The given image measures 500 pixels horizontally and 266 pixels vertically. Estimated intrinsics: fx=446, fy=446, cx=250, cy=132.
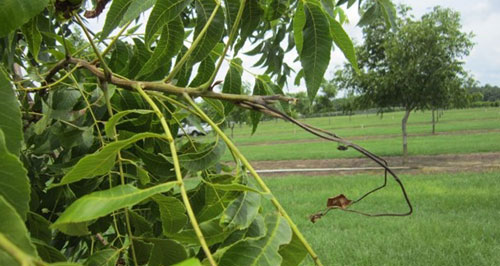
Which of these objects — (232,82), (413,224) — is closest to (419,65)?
(413,224)

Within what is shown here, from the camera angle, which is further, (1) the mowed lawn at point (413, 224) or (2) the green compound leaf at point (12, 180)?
(1) the mowed lawn at point (413, 224)

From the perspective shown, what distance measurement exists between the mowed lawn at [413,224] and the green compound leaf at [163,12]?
14.5ft

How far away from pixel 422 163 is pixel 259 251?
13.0 meters

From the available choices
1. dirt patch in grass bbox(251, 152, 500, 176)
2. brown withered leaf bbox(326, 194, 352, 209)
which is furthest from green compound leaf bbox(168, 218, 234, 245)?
dirt patch in grass bbox(251, 152, 500, 176)

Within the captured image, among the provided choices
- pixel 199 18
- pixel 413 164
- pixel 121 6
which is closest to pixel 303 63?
pixel 199 18

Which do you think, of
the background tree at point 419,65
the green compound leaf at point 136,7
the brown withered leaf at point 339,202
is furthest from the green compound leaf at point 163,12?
the background tree at point 419,65

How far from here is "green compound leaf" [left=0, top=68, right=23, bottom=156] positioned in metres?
0.52

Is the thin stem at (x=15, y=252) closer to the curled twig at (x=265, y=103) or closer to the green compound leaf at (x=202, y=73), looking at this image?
the curled twig at (x=265, y=103)

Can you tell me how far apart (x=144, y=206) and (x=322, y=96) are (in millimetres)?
52154

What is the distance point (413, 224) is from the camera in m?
6.23

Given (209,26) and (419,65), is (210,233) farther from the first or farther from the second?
(419,65)

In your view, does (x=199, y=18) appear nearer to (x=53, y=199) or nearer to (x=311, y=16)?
(x=311, y=16)

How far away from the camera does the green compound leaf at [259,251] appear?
23.5 inches

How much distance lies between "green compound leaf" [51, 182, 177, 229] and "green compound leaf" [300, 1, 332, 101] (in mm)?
510
